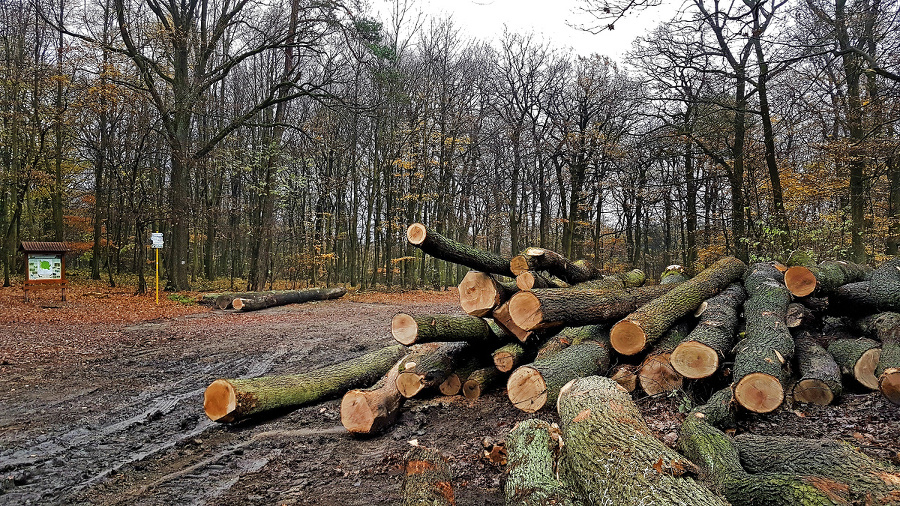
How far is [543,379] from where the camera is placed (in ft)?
14.9

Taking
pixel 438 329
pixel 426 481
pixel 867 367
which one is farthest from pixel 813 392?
pixel 426 481

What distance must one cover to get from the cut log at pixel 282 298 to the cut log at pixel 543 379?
12.6 metres

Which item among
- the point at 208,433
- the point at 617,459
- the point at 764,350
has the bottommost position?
the point at 208,433

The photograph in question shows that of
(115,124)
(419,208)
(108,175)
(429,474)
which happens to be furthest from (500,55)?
(429,474)

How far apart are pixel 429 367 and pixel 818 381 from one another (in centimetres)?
388

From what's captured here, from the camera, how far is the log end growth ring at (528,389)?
4529 mm

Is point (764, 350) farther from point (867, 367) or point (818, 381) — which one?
point (867, 367)

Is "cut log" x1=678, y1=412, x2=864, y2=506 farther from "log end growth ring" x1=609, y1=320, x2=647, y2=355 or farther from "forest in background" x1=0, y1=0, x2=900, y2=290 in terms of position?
"forest in background" x1=0, y1=0, x2=900, y2=290

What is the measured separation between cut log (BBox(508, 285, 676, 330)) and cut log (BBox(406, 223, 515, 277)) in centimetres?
55

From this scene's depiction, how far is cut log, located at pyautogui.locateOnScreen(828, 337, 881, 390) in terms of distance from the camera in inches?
182

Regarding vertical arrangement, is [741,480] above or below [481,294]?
below

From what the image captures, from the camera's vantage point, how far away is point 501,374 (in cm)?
589

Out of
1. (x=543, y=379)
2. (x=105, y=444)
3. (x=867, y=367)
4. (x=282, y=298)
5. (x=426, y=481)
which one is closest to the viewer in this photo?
(x=426, y=481)

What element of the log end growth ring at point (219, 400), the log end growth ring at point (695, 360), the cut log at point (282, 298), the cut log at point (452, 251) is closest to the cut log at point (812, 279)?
the log end growth ring at point (695, 360)
